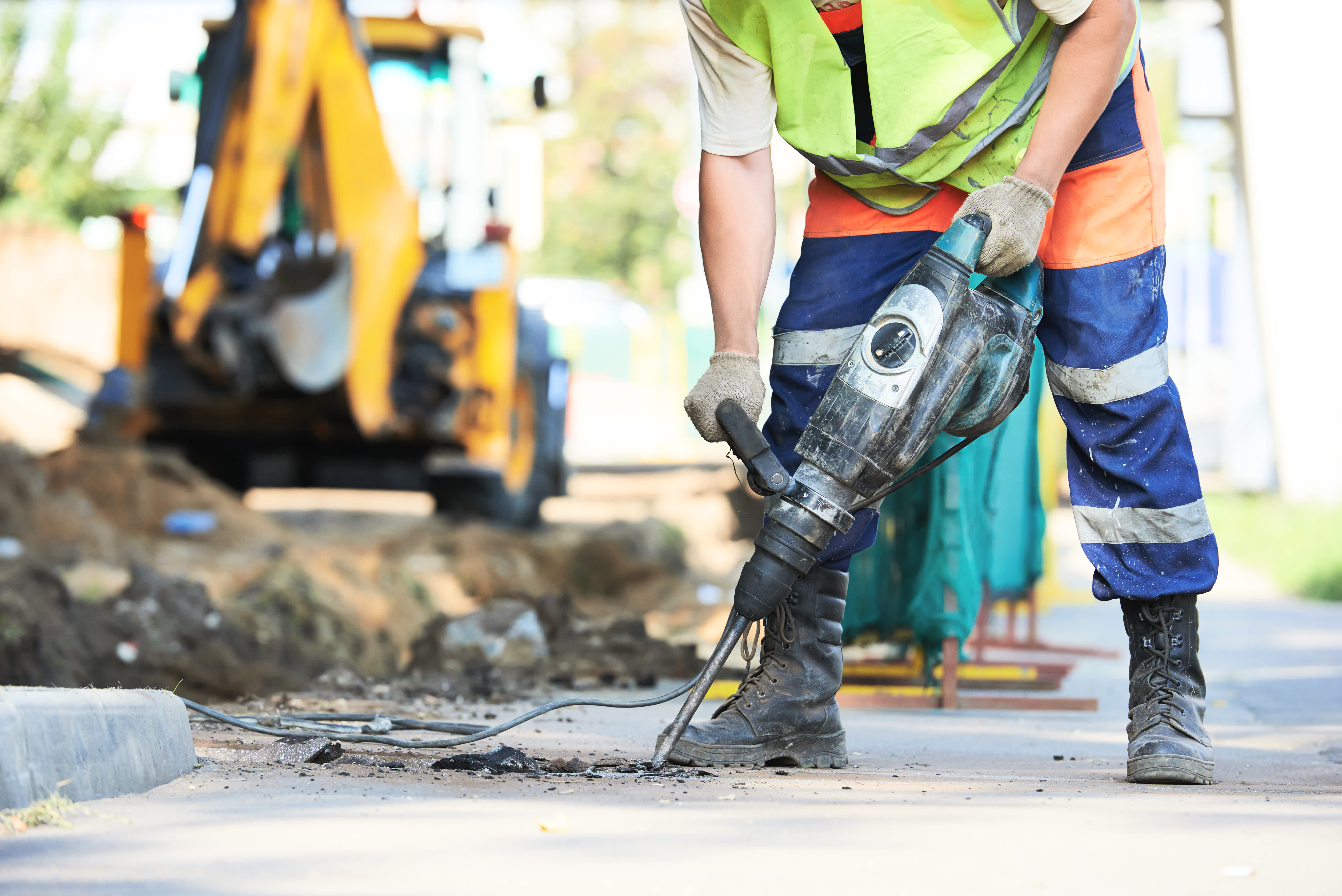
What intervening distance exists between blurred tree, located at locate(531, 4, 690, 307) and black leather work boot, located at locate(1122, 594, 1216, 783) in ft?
89.5

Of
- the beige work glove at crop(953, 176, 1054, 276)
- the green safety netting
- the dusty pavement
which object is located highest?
the beige work glove at crop(953, 176, 1054, 276)

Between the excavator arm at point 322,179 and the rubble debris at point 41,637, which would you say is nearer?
the rubble debris at point 41,637

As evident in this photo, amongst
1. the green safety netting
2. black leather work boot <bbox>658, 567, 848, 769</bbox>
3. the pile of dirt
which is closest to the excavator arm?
the pile of dirt

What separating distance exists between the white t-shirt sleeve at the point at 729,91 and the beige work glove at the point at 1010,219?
1.48 ft

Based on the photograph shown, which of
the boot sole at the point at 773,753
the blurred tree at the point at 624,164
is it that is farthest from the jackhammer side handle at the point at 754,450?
the blurred tree at the point at 624,164

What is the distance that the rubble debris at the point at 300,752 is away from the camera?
240cm

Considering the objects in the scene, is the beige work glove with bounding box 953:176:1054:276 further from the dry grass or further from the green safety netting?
the dry grass

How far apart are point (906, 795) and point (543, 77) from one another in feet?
23.5

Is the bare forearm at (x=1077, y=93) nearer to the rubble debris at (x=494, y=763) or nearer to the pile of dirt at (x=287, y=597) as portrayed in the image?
the rubble debris at (x=494, y=763)

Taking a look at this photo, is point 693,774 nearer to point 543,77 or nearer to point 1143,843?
point 1143,843

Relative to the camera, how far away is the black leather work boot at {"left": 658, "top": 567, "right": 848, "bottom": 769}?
2.65 metres

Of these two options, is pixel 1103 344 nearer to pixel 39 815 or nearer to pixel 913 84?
pixel 913 84

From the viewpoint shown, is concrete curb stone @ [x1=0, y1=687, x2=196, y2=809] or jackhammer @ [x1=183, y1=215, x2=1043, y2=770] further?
jackhammer @ [x1=183, y1=215, x2=1043, y2=770]

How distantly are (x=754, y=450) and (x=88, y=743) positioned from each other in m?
1.09
